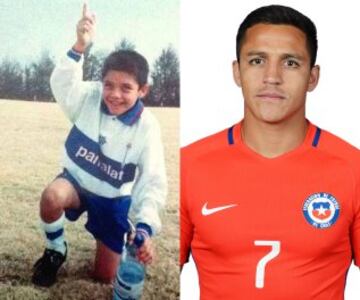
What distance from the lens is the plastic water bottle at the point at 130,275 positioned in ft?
6.09

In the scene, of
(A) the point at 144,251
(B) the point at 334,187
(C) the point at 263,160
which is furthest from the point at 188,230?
(B) the point at 334,187

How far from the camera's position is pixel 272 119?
1.83 meters

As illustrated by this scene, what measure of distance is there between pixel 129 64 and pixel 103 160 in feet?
0.78

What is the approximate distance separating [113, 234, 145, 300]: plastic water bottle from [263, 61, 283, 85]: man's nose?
49 cm

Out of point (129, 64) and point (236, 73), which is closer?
point (129, 64)

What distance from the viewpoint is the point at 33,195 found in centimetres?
184

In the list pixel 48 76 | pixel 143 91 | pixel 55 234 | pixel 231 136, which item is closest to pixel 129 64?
pixel 143 91

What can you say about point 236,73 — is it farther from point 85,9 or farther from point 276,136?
point 85,9

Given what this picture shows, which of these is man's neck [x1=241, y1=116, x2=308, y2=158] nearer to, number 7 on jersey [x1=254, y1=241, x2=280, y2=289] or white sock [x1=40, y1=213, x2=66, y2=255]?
number 7 on jersey [x1=254, y1=241, x2=280, y2=289]

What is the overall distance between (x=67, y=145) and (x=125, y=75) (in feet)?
0.72

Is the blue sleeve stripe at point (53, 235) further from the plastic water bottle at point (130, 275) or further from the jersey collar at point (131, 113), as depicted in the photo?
the jersey collar at point (131, 113)

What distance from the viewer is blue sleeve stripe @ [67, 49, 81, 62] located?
182cm

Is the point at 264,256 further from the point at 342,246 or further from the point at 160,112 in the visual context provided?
the point at 160,112

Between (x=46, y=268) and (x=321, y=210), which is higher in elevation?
(x=321, y=210)
